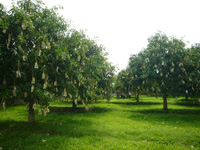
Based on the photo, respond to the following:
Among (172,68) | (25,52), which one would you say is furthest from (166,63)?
(25,52)

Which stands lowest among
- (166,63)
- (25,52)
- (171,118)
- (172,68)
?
(171,118)

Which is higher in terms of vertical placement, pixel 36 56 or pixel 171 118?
pixel 36 56

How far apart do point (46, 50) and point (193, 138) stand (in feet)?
32.6

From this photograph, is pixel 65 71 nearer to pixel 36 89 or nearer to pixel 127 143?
pixel 36 89

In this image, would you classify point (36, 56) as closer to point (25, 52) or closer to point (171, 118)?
point (25, 52)

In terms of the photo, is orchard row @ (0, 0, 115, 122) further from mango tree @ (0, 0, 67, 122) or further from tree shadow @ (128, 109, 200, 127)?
tree shadow @ (128, 109, 200, 127)

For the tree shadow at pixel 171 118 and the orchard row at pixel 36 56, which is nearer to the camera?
the orchard row at pixel 36 56

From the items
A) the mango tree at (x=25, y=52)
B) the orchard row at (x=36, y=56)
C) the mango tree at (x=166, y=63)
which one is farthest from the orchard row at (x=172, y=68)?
the mango tree at (x=25, y=52)

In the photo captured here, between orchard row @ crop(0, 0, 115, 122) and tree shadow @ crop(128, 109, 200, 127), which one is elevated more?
orchard row @ crop(0, 0, 115, 122)

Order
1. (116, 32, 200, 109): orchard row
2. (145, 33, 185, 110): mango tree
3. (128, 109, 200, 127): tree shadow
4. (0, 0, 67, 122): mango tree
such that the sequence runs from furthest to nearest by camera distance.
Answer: (145, 33, 185, 110): mango tree, (116, 32, 200, 109): orchard row, (128, 109, 200, 127): tree shadow, (0, 0, 67, 122): mango tree

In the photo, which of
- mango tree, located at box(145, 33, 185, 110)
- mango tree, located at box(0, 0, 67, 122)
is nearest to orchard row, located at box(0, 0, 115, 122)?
mango tree, located at box(0, 0, 67, 122)

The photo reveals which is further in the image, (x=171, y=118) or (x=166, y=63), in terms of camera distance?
(x=166, y=63)

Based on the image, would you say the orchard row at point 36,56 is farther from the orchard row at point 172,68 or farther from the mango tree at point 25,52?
the orchard row at point 172,68

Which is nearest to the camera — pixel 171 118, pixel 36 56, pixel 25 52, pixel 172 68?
pixel 36 56
